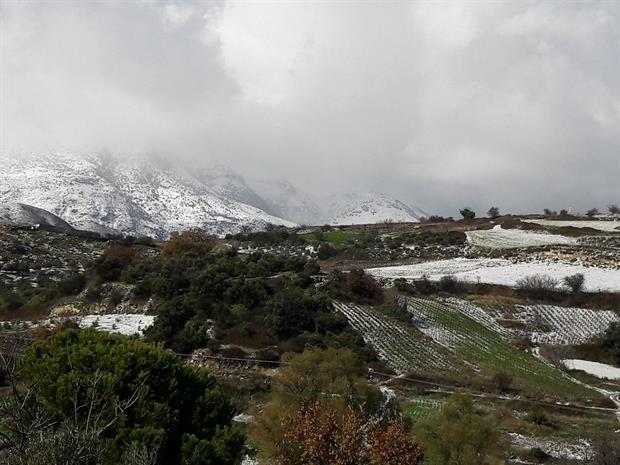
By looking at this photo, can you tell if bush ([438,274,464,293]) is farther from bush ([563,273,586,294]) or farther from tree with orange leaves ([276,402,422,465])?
tree with orange leaves ([276,402,422,465])

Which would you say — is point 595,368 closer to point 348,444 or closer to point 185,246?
point 348,444

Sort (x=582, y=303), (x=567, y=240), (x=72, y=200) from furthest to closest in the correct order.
→ (x=72, y=200), (x=567, y=240), (x=582, y=303)

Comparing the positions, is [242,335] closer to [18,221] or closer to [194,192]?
[18,221]

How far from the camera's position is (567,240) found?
165 ft

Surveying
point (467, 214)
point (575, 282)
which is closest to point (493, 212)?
point (467, 214)

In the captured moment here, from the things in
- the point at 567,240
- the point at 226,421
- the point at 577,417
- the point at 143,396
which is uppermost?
the point at 567,240

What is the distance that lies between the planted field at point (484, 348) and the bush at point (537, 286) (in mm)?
6182

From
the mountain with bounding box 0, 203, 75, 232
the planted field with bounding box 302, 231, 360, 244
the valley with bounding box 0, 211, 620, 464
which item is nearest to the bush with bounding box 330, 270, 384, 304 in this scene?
the valley with bounding box 0, 211, 620, 464

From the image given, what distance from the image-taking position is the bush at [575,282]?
34.4 metres

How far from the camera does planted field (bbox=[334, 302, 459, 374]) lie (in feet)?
78.5

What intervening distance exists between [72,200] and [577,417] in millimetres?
96113

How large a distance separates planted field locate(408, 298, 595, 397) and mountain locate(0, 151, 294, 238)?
70500mm

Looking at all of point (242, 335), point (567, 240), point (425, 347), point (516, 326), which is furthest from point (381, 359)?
point (567, 240)

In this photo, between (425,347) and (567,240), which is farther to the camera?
(567,240)
